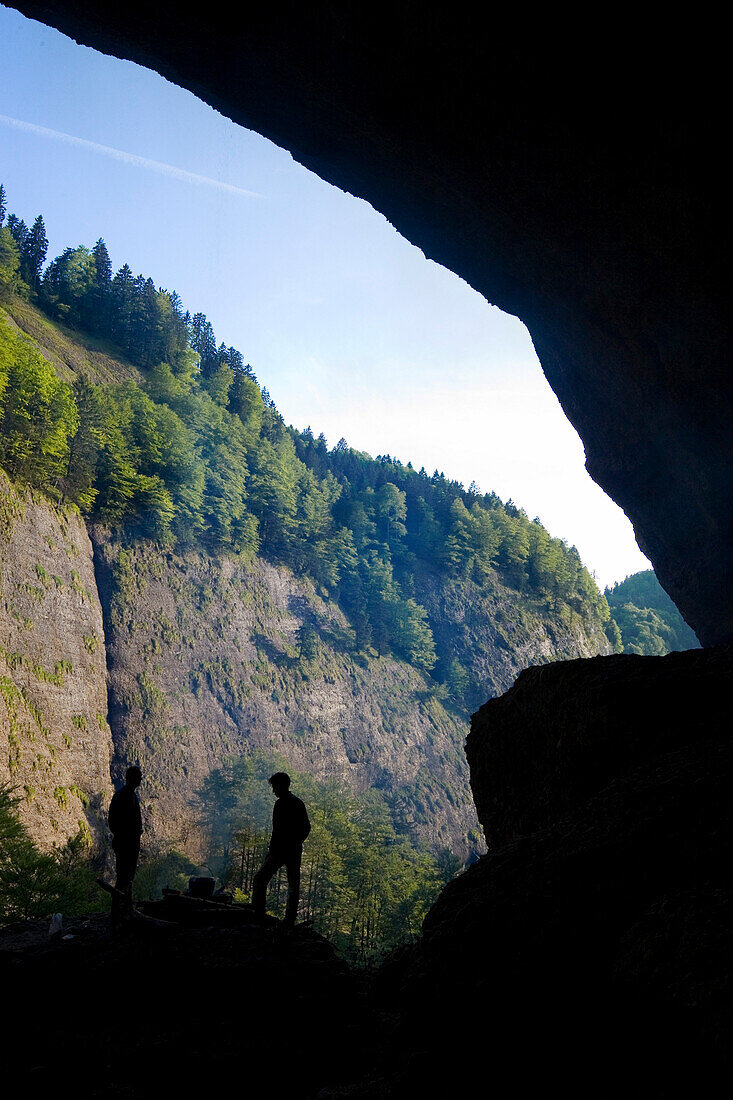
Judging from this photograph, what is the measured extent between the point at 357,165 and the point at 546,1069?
12558mm

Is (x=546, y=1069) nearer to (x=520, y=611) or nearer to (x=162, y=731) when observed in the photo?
(x=162, y=731)

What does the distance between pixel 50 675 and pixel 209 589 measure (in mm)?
20936

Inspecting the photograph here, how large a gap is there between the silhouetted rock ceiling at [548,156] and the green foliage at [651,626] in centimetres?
9865

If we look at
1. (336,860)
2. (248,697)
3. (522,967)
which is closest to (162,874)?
(336,860)

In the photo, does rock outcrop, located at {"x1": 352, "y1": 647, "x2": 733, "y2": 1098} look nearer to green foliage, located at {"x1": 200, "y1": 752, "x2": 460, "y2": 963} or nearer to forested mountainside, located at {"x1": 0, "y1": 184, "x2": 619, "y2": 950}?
green foliage, located at {"x1": 200, "y1": 752, "x2": 460, "y2": 963}

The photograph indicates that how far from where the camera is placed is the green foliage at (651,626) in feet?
372

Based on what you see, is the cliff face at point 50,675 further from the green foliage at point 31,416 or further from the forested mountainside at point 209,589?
the green foliage at point 31,416

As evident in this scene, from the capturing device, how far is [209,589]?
56.4 m

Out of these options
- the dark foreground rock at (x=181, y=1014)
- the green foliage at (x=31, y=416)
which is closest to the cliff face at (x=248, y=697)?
the green foliage at (x=31, y=416)

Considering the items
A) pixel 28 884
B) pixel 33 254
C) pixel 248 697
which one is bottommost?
pixel 28 884

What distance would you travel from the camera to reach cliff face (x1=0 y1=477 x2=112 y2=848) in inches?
1233

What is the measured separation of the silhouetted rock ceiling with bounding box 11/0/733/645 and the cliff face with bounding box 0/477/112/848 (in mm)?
29857

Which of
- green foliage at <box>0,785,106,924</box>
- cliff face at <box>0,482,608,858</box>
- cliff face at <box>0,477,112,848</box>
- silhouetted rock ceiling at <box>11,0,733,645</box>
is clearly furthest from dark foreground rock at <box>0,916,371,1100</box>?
cliff face at <box>0,477,112,848</box>

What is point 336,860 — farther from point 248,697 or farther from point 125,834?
point 125,834
